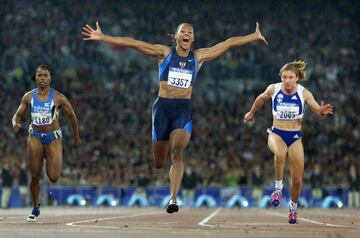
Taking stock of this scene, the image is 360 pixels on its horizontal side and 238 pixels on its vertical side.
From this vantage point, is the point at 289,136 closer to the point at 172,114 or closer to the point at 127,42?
the point at 172,114

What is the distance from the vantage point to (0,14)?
39.8m

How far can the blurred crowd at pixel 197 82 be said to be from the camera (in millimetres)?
34375

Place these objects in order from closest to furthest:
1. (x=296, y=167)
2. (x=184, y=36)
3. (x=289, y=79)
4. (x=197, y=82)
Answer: (x=184, y=36), (x=296, y=167), (x=289, y=79), (x=197, y=82)

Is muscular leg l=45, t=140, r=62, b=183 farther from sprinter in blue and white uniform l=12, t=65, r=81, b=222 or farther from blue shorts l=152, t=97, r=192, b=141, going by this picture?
blue shorts l=152, t=97, r=192, b=141

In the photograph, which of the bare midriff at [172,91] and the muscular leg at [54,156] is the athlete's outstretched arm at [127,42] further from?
the muscular leg at [54,156]

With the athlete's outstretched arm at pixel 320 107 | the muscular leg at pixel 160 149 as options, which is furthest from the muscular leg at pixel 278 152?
the muscular leg at pixel 160 149

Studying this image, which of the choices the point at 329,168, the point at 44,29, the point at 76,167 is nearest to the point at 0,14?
the point at 44,29

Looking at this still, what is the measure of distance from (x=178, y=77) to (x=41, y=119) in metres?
2.85

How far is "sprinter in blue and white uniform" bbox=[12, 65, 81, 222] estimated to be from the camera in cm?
1457

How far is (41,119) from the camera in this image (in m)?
14.6

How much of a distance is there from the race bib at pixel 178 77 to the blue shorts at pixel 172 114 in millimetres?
229

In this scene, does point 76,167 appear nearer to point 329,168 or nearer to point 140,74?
point 140,74

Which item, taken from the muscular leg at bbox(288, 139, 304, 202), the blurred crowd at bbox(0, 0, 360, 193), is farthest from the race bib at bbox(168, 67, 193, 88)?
the blurred crowd at bbox(0, 0, 360, 193)

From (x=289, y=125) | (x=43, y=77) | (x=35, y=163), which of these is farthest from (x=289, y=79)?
(x=35, y=163)
